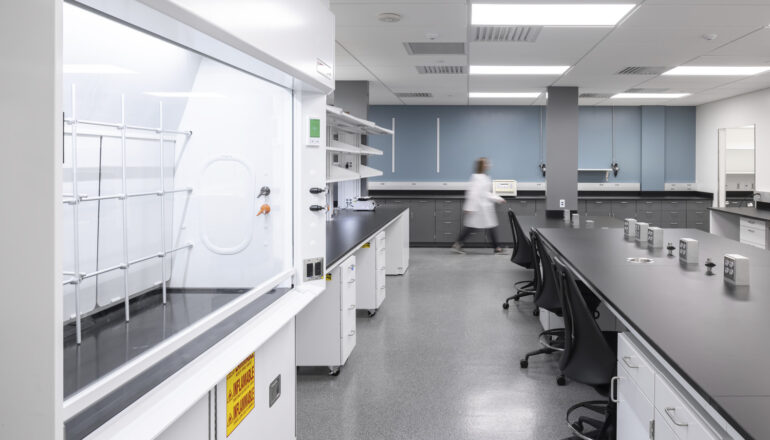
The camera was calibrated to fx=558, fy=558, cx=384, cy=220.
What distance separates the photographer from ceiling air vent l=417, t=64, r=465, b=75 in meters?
6.71

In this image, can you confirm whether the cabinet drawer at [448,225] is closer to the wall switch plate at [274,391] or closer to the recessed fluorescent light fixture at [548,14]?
the recessed fluorescent light fixture at [548,14]

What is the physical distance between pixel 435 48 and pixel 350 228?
203 cm

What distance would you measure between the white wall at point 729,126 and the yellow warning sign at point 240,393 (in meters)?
8.84

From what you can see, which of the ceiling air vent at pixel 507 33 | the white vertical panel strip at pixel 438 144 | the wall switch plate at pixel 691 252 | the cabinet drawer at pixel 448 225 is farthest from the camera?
the white vertical panel strip at pixel 438 144

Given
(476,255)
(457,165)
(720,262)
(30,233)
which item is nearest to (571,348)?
(720,262)

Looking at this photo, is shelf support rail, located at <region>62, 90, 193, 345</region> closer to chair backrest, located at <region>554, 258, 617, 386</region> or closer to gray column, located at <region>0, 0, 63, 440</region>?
gray column, located at <region>0, 0, 63, 440</region>

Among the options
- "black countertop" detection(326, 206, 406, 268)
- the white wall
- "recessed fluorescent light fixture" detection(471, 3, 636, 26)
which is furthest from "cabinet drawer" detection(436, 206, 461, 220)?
"recessed fluorescent light fixture" detection(471, 3, 636, 26)

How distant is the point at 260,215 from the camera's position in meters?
2.76

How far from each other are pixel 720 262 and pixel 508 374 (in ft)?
A: 5.03

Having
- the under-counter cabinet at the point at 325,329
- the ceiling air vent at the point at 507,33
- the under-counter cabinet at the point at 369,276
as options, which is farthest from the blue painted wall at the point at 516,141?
the under-counter cabinet at the point at 325,329

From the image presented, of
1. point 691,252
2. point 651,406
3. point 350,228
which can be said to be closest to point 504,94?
point 350,228

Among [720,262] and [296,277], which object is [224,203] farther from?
[720,262]

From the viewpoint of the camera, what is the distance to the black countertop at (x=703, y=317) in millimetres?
1409

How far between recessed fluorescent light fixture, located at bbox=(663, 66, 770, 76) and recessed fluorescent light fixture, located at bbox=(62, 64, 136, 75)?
646 centimetres
